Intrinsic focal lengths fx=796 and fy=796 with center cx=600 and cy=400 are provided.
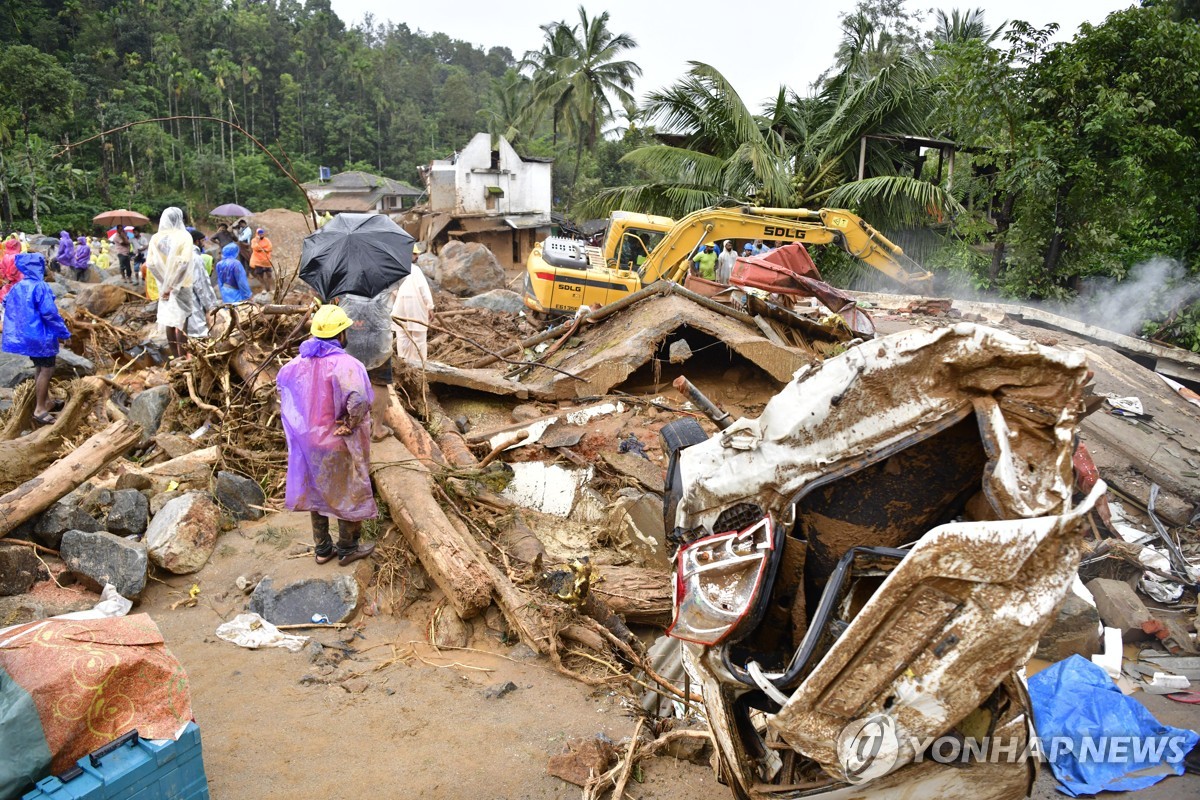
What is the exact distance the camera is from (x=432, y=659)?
4.14 meters

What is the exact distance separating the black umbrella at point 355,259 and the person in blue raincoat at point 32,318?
2.74 metres

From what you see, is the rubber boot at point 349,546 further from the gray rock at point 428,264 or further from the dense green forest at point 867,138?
the gray rock at point 428,264

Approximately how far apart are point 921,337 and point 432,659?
292 centimetres

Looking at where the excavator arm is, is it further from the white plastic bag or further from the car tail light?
the car tail light

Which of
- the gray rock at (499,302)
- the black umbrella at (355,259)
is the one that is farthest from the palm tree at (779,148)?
the black umbrella at (355,259)

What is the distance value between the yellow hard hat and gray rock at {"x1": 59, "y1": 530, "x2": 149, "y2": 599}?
159 cm

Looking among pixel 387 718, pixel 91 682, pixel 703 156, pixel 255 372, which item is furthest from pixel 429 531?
pixel 703 156

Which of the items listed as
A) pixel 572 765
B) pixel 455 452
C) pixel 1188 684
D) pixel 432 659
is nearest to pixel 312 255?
pixel 455 452

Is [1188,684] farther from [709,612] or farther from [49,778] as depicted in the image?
[49,778]

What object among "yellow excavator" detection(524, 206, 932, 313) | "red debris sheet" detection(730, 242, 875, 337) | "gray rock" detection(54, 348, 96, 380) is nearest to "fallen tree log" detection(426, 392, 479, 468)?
"gray rock" detection(54, 348, 96, 380)

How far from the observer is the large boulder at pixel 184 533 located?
186 inches

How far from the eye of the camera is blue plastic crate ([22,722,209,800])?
2242 mm

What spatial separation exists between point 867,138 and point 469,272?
9818mm

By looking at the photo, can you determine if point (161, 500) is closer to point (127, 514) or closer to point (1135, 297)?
point (127, 514)
